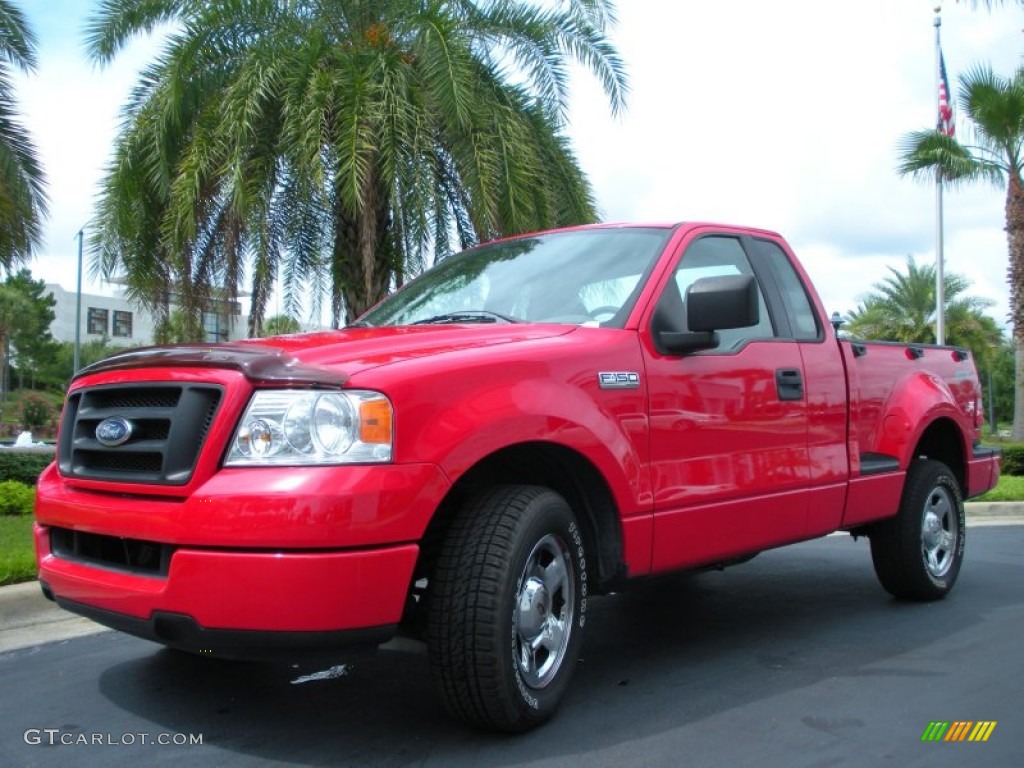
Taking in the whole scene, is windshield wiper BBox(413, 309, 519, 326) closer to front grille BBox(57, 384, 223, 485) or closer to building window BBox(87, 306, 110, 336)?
front grille BBox(57, 384, 223, 485)

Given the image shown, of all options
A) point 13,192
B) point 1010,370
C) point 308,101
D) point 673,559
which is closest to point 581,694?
point 673,559

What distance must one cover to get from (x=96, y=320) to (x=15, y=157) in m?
70.0

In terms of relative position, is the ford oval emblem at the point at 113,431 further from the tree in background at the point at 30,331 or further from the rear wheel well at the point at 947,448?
the tree in background at the point at 30,331

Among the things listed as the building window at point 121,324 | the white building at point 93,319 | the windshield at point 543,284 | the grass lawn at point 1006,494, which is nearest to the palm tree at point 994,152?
the grass lawn at point 1006,494

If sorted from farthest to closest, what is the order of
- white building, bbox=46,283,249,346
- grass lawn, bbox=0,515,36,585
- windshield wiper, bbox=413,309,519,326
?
white building, bbox=46,283,249,346, grass lawn, bbox=0,515,36,585, windshield wiper, bbox=413,309,519,326

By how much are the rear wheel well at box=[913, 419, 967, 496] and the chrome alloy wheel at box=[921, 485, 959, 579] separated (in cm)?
32

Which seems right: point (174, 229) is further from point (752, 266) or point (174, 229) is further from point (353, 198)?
point (752, 266)

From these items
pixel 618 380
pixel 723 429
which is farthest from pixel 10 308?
pixel 618 380

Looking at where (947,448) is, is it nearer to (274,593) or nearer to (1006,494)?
(274,593)

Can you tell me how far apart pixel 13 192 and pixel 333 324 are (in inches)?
162

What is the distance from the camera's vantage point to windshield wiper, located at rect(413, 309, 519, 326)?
13.8 ft

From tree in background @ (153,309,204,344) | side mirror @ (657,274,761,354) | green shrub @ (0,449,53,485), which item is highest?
tree in background @ (153,309,204,344)

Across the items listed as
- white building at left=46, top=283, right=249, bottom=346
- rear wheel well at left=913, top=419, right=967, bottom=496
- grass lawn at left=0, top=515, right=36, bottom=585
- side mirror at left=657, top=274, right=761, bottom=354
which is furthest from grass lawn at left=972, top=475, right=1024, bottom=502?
white building at left=46, top=283, right=249, bottom=346

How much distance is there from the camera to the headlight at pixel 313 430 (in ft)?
9.88
